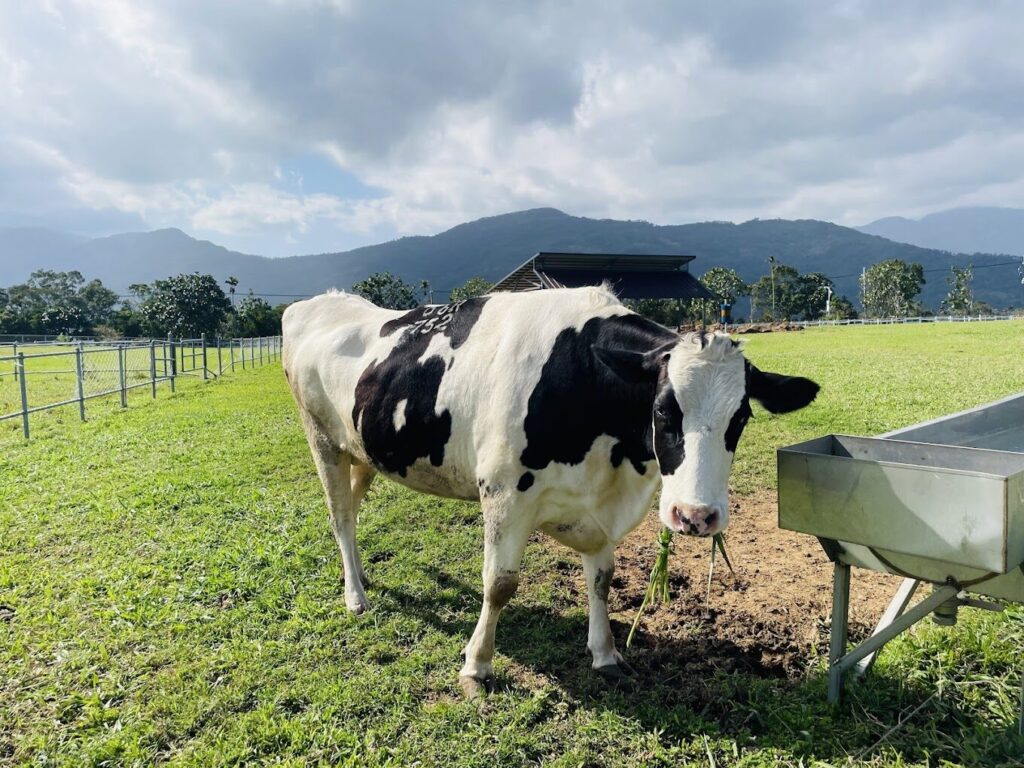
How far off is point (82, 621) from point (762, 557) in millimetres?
4796

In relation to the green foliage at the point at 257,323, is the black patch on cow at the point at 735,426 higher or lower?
lower

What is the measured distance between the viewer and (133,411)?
1308cm

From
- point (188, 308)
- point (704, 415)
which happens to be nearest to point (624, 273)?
point (704, 415)

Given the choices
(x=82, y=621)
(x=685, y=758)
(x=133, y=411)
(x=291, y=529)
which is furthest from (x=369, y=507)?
(x=133, y=411)

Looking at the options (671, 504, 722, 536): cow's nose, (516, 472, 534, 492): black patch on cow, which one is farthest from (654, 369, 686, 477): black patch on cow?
(516, 472, 534, 492): black patch on cow

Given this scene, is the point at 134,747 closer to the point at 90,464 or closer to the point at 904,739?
the point at 904,739

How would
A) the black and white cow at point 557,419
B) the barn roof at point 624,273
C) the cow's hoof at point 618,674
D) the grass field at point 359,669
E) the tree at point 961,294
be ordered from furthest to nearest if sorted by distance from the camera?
1. the tree at point 961,294
2. the barn roof at point 624,273
3. the cow's hoof at point 618,674
4. the grass field at point 359,669
5. the black and white cow at point 557,419

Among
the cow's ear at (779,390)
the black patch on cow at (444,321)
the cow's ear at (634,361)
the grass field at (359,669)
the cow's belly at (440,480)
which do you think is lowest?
the grass field at (359,669)

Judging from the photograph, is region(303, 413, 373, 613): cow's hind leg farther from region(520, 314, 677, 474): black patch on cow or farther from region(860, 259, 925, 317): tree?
region(860, 259, 925, 317): tree

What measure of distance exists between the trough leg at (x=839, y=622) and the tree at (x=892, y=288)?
96218 mm

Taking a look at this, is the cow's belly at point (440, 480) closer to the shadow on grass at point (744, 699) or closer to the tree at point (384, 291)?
the shadow on grass at point (744, 699)

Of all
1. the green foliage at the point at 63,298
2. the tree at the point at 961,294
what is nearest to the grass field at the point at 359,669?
the green foliage at the point at 63,298

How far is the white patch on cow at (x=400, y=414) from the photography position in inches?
146

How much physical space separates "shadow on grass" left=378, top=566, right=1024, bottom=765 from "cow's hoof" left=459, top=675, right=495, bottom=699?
70 mm
